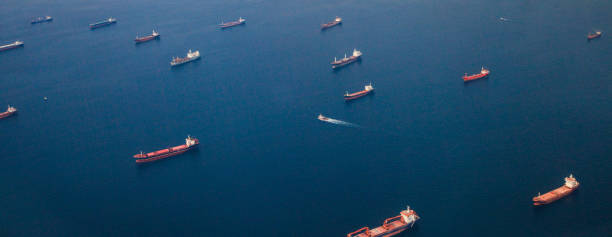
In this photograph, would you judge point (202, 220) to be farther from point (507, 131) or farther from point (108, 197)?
point (507, 131)

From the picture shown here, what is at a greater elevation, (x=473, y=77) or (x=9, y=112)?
(x=9, y=112)

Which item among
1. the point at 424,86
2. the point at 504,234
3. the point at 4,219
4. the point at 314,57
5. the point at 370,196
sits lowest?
the point at 504,234

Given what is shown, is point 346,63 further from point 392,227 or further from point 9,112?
point 9,112

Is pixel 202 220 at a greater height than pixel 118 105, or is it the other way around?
pixel 118 105

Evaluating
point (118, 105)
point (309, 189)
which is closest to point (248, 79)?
point (118, 105)

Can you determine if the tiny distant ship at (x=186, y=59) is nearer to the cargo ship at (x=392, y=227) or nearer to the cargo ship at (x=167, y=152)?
the cargo ship at (x=167, y=152)

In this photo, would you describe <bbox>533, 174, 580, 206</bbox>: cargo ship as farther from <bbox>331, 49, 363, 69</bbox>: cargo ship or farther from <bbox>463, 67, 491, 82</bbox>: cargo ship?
<bbox>331, 49, 363, 69</bbox>: cargo ship

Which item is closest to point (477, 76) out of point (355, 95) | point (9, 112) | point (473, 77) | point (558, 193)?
point (473, 77)

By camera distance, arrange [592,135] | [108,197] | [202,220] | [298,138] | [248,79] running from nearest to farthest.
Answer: [202,220]
[108,197]
[592,135]
[298,138]
[248,79]
